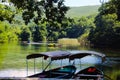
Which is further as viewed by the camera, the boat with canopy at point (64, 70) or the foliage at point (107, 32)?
the foliage at point (107, 32)

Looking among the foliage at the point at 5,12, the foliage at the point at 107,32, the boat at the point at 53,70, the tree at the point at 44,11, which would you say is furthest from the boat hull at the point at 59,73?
the foliage at the point at 107,32

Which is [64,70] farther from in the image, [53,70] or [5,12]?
[5,12]

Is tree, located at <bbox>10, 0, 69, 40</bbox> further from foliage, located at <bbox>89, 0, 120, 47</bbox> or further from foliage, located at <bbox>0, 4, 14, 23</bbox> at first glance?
foliage, located at <bbox>89, 0, 120, 47</bbox>

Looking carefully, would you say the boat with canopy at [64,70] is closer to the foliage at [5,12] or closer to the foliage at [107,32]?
the foliage at [5,12]

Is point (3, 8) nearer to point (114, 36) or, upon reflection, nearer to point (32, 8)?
point (32, 8)

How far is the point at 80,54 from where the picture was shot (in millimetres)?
28594

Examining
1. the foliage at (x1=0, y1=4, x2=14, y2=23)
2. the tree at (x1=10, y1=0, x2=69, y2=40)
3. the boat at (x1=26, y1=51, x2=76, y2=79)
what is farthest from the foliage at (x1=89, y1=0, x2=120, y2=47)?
the tree at (x1=10, y1=0, x2=69, y2=40)

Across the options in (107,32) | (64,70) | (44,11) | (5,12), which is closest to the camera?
(44,11)

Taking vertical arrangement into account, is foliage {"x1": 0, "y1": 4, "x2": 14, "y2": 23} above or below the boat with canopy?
above

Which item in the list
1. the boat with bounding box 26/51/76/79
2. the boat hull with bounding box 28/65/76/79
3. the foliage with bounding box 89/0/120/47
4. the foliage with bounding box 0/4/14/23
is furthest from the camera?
the foliage with bounding box 89/0/120/47

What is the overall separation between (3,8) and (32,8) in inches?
331

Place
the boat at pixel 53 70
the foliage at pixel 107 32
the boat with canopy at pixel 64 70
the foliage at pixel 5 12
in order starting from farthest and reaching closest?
the foliage at pixel 107 32, the boat with canopy at pixel 64 70, the boat at pixel 53 70, the foliage at pixel 5 12

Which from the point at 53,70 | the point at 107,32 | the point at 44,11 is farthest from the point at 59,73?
the point at 107,32

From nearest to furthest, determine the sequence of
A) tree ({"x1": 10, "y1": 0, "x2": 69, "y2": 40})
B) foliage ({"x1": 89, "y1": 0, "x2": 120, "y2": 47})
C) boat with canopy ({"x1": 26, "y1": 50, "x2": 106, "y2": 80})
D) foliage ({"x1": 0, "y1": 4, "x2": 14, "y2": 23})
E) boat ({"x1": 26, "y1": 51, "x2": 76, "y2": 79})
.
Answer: tree ({"x1": 10, "y1": 0, "x2": 69, "y2": 40}) < foliage ({"x1": 0, "y1": 4, "x2": 14, "y2": 23}) < boat ({"x1": 26, "y1": 51, "x2": 76, "y2": 79}) < boat with canopy ({"x1": 26, "y1": 50, "x2": 106, "y2": 80}) < foliage ({"x1": 89, "y1": 0, "x2": 120, "y2": 47})
